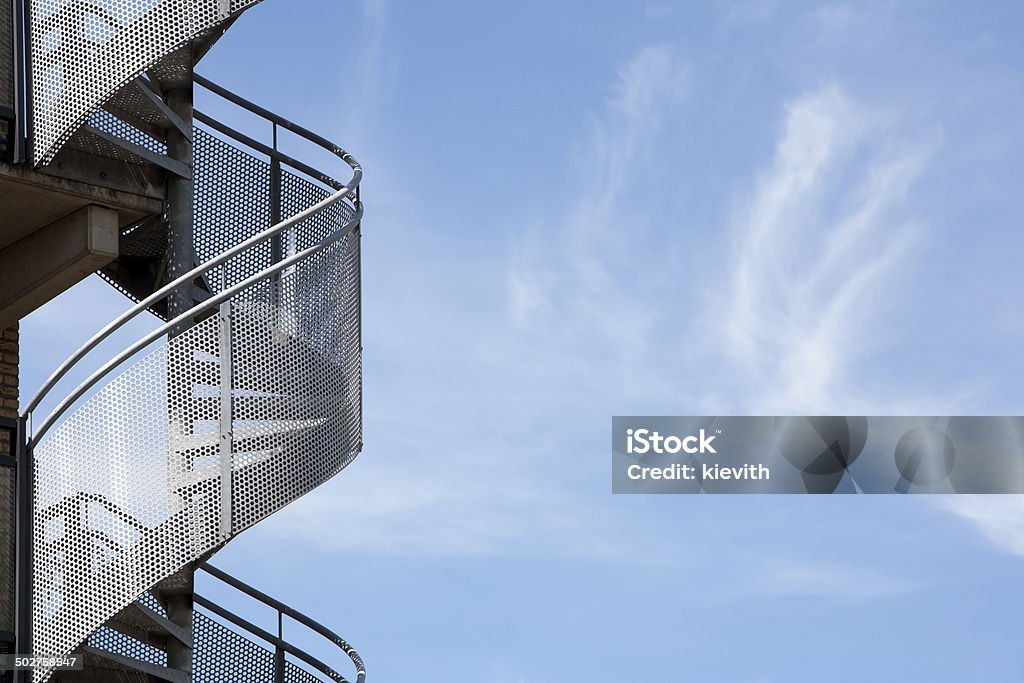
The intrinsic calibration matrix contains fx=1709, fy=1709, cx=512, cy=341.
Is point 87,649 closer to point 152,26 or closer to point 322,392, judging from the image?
point 322,392

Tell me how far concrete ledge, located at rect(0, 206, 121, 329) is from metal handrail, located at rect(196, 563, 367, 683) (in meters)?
2.53

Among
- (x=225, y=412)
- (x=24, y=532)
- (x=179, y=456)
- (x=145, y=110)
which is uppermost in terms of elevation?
(x=145, y=110)

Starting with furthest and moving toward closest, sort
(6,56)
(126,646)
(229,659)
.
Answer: (229,659) < (126,646) < (6,56)

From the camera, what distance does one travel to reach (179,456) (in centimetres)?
1068

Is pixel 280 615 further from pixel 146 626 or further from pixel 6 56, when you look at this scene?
pixel 6 56

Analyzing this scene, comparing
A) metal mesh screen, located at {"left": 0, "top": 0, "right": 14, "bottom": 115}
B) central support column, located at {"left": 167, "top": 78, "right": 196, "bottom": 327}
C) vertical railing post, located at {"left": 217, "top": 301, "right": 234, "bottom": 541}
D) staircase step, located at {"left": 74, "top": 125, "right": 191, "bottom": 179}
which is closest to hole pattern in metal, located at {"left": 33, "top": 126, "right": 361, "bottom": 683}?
vertical railing post, located at {"left": 217, "top": 301, "right": 234, "bottom": 541}

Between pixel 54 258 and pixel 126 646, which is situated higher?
pixel 54 258

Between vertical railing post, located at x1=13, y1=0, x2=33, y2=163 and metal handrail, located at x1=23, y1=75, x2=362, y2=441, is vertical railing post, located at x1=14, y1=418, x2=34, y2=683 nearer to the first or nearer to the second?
metal handrail, located at x1=23, y1=75, x2=362, y2=441

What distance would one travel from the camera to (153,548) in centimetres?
1056

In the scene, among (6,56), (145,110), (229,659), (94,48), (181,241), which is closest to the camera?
(94,48)

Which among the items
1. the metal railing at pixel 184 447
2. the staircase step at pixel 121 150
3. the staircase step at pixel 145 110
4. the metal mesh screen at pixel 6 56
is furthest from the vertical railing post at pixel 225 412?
the metal mesh screen at pixel 6 56

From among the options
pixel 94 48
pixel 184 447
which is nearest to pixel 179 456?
pixel 184 447

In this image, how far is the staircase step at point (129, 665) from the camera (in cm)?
1146

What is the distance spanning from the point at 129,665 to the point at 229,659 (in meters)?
1.89
